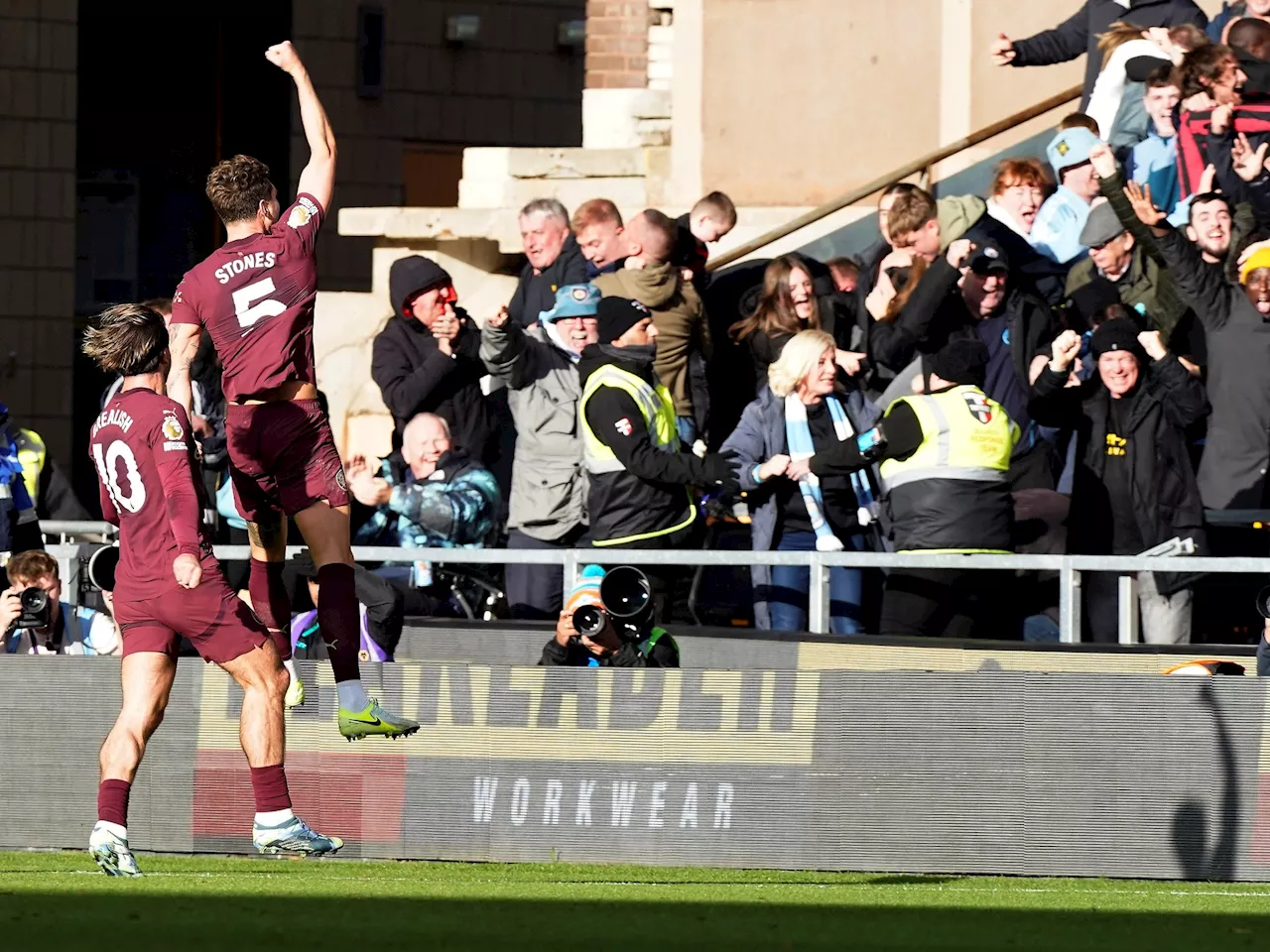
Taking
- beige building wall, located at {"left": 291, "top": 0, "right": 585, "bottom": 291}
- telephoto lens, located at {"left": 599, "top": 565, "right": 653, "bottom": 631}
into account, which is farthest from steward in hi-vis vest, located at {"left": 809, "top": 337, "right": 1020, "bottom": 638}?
beige building wall, located at {"left": 291, "top": 0, "right": 585, "bottom": 291}

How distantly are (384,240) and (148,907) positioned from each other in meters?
10.2

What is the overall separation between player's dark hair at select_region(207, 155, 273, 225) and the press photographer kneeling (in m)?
2.61

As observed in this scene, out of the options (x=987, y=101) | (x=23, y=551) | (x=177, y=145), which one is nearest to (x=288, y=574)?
Answer: (x=23, y=551)

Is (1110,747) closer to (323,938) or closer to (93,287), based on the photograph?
(323,938)

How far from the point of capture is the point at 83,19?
2888 cm

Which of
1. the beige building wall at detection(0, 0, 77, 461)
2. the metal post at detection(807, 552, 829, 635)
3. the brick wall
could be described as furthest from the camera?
the beige building wall at detection(0, 0, 77, 461)

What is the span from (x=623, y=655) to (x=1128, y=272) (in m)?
4.17

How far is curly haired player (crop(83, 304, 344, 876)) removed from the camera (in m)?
10.1

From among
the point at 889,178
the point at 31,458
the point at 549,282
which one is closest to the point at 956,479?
the point at 549,282

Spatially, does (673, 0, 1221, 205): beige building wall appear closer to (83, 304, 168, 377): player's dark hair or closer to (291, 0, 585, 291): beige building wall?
(291, 0, 585, 291): beige building wall

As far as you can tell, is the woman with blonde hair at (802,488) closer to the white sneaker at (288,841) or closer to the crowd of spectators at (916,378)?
the crowd of spectators at (916,378)

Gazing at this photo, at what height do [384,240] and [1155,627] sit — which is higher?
[384,240]

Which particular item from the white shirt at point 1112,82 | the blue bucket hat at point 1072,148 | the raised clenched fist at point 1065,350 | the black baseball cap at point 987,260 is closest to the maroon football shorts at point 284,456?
the raised clenched fist at point 1065,350

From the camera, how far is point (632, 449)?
1349cm
